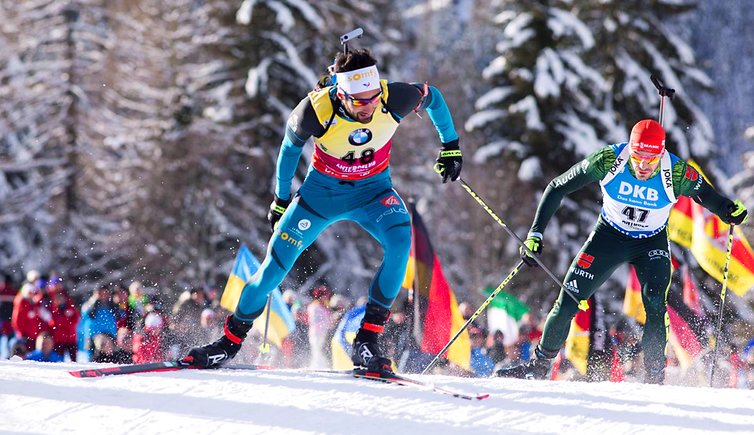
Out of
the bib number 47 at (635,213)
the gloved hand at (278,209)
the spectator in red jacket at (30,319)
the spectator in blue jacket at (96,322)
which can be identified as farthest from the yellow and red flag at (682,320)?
the spectator in red jacket at (30,319)

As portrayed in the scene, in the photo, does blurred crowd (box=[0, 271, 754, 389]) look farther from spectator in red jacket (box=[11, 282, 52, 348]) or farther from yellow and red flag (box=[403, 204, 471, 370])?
yellow and red flag (box=[403, 204, 471, 370])

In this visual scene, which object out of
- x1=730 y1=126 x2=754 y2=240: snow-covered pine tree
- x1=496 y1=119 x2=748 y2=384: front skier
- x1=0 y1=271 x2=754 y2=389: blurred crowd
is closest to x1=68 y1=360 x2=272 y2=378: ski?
x1=496 y1=119 x2=748 y2=384: front skier

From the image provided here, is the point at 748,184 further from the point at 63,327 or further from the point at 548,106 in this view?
the point at 63,327

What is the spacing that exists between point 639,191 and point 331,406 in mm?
2722

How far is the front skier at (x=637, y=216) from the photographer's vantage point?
6375 millimetres

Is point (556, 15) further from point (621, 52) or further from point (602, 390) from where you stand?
point (602, 390)

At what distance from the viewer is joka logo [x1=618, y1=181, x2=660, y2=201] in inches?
253

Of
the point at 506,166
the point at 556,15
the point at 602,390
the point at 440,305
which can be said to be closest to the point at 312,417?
the point at 602,390

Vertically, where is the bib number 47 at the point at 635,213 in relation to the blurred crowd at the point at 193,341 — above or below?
above

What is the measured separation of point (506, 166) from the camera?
85.9 ft

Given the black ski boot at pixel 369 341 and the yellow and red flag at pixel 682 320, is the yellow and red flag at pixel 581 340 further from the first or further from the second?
the black ski boot at pixel 369 341

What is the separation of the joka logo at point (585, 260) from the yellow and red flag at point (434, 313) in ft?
11.6

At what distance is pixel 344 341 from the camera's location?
10.5 meters

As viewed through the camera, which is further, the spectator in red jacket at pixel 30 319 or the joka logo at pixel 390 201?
the spectator in red jacket at pixel 30 319
